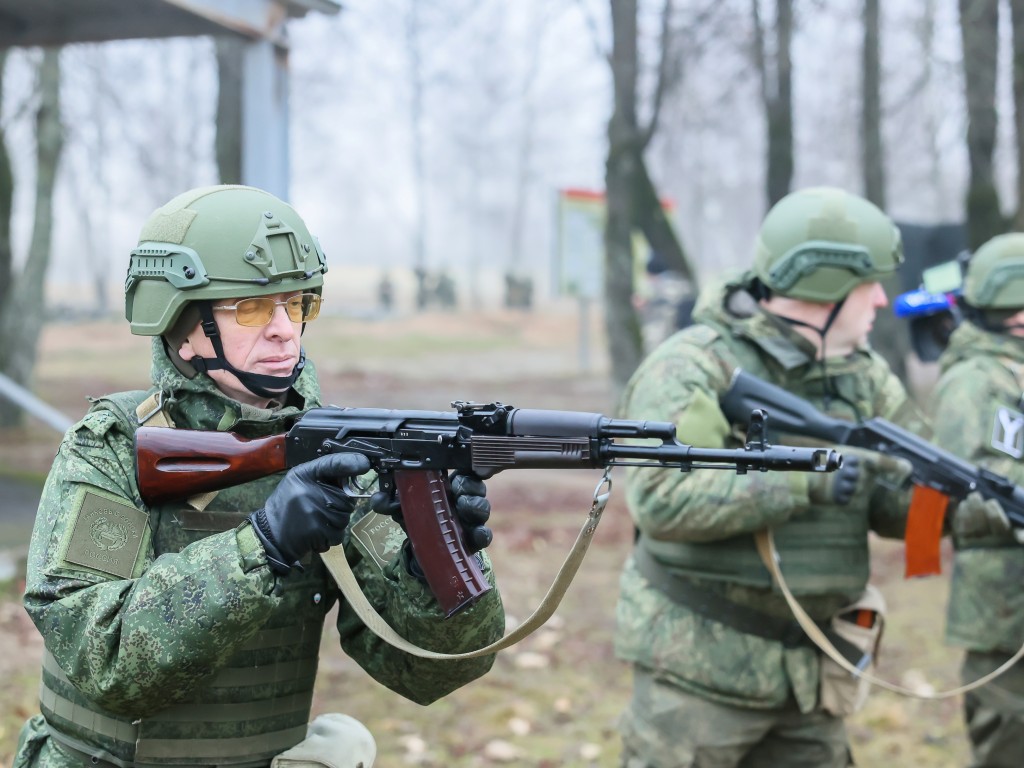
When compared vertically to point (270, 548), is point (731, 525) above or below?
below

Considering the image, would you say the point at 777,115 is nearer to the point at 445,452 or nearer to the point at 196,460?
the point at 445,452

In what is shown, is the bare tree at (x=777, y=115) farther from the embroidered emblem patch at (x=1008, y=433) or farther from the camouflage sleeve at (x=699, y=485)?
the camouflage sleeve at (x=699, y=485)

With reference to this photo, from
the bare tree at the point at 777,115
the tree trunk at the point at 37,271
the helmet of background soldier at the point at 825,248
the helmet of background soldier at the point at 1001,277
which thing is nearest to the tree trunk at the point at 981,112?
the bare tree at the point at 777,115

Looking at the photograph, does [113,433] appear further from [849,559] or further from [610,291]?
[610,291]

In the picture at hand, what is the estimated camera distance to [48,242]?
13391 mm

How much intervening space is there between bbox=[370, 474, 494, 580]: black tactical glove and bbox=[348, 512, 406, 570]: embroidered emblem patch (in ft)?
0.42

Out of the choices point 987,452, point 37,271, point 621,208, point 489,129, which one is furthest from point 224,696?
point 489,129

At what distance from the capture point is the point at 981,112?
10680 millimetres

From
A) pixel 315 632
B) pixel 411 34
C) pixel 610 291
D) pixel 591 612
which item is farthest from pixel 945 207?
pixel 315 632

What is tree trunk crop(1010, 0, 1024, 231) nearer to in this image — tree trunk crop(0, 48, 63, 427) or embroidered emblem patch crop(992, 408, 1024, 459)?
embroidered emblem patch crop(992, 408, 1024, 459)

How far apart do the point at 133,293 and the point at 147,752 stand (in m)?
1.07

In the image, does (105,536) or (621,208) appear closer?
(105,536)

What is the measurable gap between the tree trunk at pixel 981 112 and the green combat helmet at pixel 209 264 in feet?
29.3

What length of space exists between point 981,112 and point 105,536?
1028 cm
